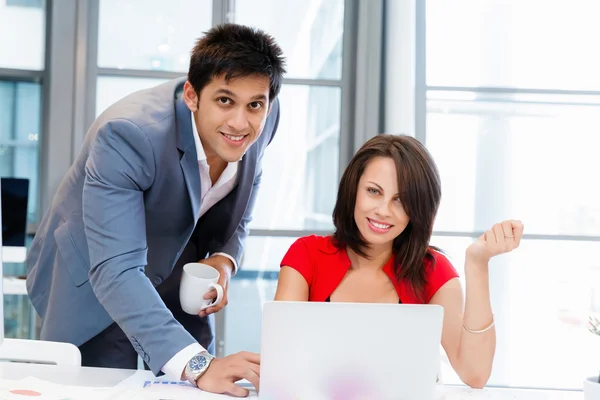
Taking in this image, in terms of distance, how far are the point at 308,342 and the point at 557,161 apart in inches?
107

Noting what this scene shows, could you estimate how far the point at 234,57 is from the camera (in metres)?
1.52

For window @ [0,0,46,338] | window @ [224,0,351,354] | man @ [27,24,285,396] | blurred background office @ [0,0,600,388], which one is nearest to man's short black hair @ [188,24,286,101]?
man @ [27,24,285,396]

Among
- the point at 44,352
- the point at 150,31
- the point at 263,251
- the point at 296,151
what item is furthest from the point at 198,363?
the point at 150,31

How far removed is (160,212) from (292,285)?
15.5 inches

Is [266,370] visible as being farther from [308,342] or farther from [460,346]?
→ [460,346]

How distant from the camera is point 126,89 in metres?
3.42

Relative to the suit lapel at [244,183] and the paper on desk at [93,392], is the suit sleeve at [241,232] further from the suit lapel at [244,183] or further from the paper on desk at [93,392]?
the paper on desk at [93,392]

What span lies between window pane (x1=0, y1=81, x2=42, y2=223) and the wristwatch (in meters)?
2.44

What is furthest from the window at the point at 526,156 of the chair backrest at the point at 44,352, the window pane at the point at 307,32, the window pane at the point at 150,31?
the chair backrest at the point at 44,352

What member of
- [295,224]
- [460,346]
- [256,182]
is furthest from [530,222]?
[460,346]

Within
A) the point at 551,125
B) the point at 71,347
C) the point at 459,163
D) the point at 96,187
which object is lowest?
the point at 71,347

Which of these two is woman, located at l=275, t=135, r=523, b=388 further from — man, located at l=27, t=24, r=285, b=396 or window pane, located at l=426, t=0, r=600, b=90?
window pane, located at l=426, t=0, r=600, b=90

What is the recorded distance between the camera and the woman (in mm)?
1672

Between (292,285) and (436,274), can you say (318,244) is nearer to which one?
(292,285)
